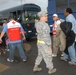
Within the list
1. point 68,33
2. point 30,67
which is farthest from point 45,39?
point 30,67

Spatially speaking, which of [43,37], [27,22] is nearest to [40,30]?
[43,37]

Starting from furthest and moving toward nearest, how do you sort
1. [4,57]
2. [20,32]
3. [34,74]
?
[4,57] < [20,32] < [34,74]

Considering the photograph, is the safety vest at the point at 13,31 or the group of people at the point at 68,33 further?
the safety vest at the point at 13,31

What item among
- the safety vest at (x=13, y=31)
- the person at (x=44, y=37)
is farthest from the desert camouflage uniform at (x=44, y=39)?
the safety vest at (x=13, y=31)

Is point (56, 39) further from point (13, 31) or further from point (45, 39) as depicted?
point (45, 39)

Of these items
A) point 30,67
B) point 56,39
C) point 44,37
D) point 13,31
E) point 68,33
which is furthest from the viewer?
point 56,39

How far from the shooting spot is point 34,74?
623 centimetres

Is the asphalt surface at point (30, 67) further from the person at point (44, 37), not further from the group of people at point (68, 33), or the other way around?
the person at point (44, 37)

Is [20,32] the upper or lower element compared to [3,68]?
upper

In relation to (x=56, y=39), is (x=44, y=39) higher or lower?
higher

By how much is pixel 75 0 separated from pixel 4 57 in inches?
181

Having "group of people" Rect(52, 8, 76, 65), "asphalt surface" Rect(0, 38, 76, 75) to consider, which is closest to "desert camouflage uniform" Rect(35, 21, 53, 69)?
"asphalt surface" Rect(0, 38, 76, 75)

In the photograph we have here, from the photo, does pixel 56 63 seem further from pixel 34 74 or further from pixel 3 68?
pixel 3 68

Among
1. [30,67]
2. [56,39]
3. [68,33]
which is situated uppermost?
[68,33]
